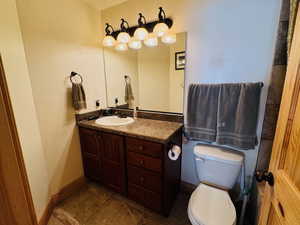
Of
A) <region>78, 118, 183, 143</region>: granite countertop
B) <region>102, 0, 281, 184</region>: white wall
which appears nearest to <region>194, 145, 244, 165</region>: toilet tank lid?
<region>102, 0, 281, 184</region>: white wall

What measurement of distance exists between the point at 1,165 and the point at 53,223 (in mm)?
1393

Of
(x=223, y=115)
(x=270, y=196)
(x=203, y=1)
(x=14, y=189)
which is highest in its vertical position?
(x=203, y=1)

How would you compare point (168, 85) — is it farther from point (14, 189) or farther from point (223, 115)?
point (14, 189)

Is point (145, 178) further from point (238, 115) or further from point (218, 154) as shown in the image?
point (238, 115)

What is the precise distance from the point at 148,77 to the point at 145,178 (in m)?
1.22

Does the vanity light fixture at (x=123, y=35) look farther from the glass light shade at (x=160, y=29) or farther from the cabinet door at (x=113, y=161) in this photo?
the cabinet door at (x=113, y=161)

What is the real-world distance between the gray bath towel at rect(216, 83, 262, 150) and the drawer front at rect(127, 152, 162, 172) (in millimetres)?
643

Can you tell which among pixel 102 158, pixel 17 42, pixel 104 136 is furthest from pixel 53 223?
pixel 17 42

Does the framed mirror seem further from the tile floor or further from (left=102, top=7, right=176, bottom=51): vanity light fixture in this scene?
the tile floor

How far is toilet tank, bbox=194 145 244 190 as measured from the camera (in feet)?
4.32

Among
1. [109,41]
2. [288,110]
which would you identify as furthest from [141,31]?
[288,110]

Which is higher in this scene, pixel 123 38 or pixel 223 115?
pixel 123 38

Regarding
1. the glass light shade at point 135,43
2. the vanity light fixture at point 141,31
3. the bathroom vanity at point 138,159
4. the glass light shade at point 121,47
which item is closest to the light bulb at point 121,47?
the glass light shade at point 121,47

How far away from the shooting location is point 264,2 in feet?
3.82
